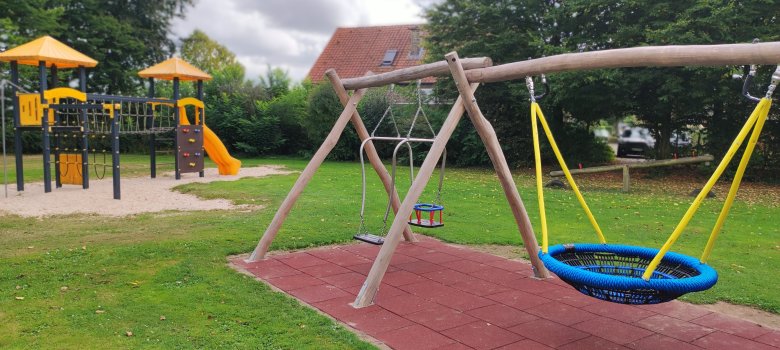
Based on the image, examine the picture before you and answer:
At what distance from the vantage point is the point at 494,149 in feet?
16.0

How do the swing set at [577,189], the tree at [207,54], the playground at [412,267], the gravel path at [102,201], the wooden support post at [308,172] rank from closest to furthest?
1. the swing set at [577,189]
2. the playground at [412,267]
3. the wooden support post at [308,172]
4. the gravel path at [102,201]
5. the tree at [207,54]

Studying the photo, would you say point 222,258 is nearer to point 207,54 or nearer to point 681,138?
point 681,138

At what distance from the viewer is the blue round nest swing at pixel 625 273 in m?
3.21

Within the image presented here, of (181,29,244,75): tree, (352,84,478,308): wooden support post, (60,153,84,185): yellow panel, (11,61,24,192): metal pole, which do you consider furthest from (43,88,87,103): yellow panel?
(181,29,244,75): tree

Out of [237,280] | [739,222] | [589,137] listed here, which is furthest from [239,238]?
[589,137]

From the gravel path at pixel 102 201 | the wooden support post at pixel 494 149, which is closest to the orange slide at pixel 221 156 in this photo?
the gravel path at pixel 102 201

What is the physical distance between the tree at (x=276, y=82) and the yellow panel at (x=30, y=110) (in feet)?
41.6

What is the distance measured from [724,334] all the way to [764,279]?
1.87m

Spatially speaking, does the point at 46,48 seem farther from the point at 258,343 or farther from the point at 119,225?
the point at 258,343

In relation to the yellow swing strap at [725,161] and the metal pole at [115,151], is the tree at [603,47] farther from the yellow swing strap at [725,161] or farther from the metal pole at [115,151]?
the yellow swing strap at [725,161]

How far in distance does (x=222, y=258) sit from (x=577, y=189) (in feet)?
11.7

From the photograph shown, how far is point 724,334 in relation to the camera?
12.9 feet

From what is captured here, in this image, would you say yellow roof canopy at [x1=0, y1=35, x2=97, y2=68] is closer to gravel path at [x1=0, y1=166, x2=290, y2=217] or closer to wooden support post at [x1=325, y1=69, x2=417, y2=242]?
gravel path at [x1=0, y1=166, x2=290, y2=217]

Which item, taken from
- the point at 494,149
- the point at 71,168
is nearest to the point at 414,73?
the point at 494,149
